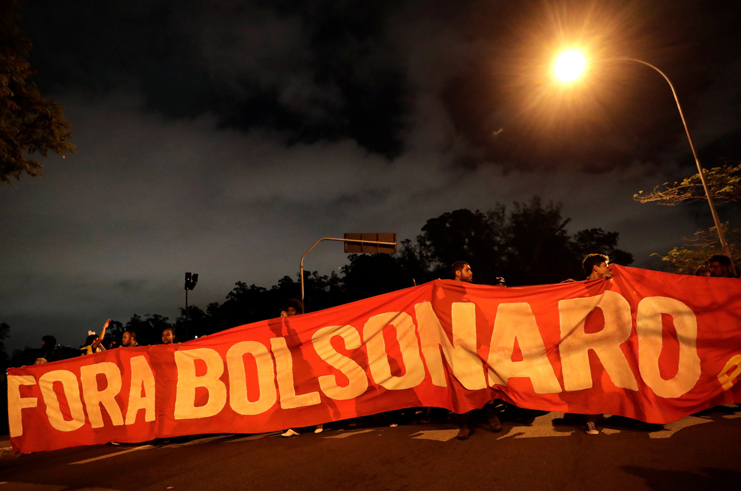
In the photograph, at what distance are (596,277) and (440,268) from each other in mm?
42750

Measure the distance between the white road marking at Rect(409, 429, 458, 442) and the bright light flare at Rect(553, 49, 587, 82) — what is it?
9.26 metres

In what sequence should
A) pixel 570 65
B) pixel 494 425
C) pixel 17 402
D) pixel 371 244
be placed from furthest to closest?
pixel 371 244
pixel 570 65
pixel 17 402
pixel 494 425

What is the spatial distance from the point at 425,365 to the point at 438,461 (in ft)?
4.49

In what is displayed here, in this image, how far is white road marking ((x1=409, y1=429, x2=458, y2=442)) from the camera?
14.5 feet

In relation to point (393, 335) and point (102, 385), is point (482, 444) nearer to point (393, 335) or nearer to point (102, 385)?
point (393, 335)

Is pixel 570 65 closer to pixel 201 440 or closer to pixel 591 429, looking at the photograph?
pixel 591 429

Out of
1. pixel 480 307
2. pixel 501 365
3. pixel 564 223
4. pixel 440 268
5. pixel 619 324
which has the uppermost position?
pixel 564 223

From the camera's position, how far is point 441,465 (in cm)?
355

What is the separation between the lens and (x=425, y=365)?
4.95 meters

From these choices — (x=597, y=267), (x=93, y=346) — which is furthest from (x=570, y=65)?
(x=93, y=346)

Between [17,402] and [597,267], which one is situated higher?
[597,267]

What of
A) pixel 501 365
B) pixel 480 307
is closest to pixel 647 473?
pixel 501 365

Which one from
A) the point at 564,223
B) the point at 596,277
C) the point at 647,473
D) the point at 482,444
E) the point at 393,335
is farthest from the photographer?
the point at 564,223

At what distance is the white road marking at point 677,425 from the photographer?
3.85 m
